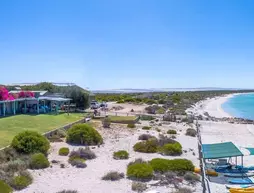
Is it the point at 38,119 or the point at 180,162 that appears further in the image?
the point at 38,119

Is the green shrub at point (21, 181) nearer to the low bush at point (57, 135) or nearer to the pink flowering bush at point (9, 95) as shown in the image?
the low bush at point (57, 135)

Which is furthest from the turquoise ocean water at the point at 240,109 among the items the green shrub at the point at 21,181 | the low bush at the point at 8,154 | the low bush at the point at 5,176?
the low bush at the point at 5,176

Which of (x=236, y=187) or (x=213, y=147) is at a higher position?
(x=213, y=147)

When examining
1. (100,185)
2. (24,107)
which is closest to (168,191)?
(100,185)

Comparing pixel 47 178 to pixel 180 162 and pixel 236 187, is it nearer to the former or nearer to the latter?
pixel 180 162

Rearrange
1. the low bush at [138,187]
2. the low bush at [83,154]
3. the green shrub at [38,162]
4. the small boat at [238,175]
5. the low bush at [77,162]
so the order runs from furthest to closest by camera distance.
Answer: the low bush at [83,154] < the low bush at [77,162] < the green shrub at [38,162] < the small boat at [238,175] < the low bush at [138,187]

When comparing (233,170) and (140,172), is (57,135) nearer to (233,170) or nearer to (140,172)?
(140,172)
